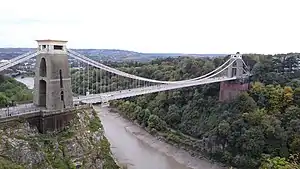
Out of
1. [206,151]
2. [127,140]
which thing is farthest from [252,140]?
[127,140]

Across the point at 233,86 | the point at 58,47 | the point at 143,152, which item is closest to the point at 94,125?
the point at 58,47

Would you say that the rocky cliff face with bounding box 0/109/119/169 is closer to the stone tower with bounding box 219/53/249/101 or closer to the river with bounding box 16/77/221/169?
the river with bounding box 16/77/221/169

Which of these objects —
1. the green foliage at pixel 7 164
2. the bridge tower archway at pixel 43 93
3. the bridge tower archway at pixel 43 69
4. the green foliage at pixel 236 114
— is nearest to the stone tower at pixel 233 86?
the green foliage at pixel 236 114

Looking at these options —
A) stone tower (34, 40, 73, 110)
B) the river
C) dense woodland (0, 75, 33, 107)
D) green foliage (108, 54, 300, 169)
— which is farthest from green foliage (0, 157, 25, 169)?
green foliage (108, 54, 300, 169)

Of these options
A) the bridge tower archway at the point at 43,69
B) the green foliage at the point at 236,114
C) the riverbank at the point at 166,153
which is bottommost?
the riverbank at the point at 166,153

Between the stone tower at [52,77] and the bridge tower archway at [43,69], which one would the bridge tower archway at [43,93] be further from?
→ the bridge tower archway at [43,69]
